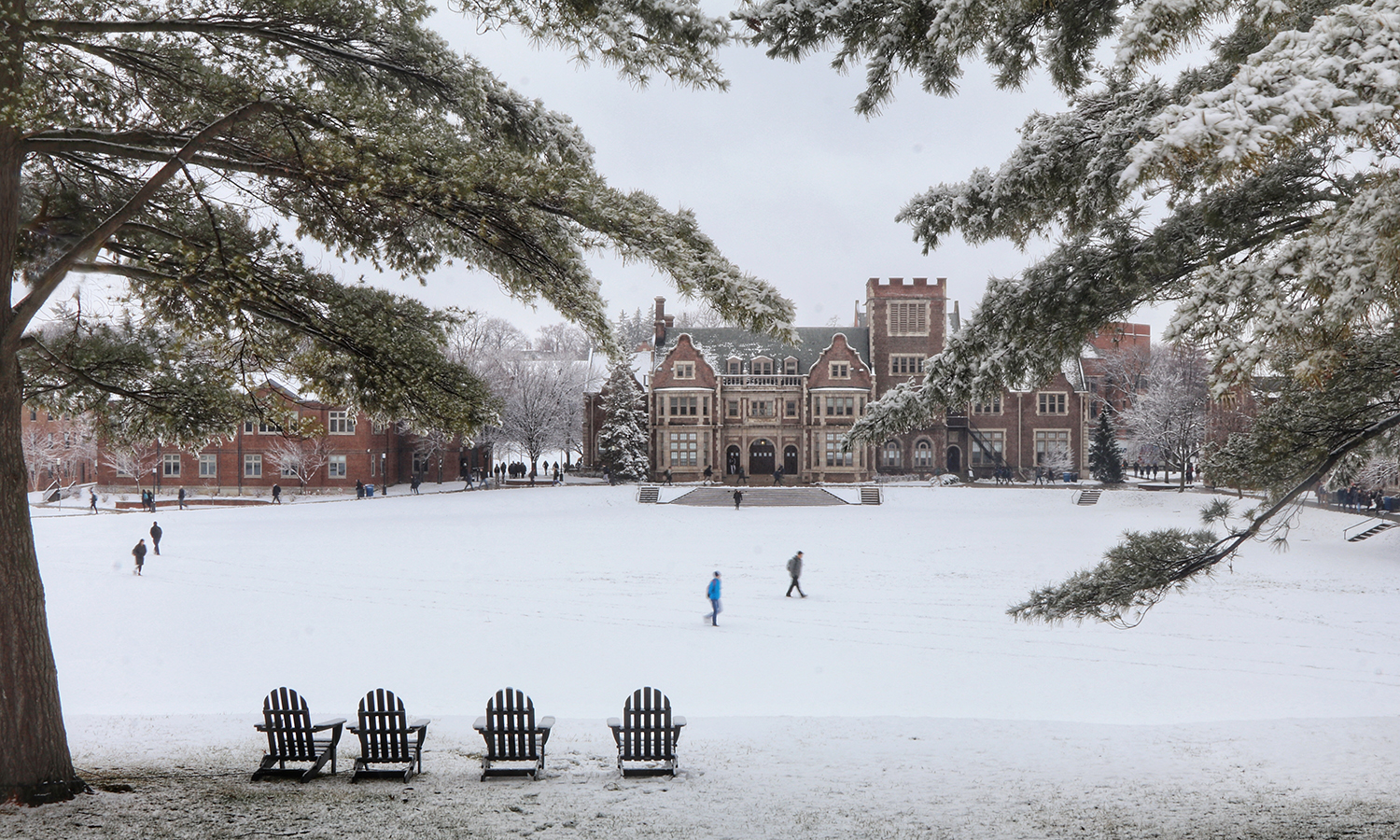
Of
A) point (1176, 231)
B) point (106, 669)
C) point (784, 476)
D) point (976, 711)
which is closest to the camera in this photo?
point (1176, 231)

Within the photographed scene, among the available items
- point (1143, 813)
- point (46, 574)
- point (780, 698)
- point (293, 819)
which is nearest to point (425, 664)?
point (780, 698)

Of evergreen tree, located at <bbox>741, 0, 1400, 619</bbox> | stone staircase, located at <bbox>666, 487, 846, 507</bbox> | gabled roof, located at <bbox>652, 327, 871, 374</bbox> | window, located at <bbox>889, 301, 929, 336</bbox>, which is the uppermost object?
window, located at <bbox>889, 301, 929, 336</bbox>

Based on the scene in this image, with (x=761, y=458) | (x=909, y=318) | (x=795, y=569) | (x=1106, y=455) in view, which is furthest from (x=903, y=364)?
(x=795, y=569)

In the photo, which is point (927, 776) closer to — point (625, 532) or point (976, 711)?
point (976, 711)

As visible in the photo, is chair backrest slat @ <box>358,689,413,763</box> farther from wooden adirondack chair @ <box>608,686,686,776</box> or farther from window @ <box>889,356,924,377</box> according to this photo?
window @ <box>889,356,924,377</box>

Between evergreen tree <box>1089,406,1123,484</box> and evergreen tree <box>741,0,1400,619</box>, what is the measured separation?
1487 inches

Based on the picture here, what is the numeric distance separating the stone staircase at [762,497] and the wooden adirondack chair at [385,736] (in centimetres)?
3134

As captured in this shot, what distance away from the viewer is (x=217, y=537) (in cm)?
2855

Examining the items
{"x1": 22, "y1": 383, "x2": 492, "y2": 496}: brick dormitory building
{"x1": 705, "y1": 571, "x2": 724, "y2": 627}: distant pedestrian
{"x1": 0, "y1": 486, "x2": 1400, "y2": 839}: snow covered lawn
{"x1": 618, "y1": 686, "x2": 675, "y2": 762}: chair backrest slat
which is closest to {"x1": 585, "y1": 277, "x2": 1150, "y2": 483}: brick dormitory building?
{"x1": 22, "y1": 383, "x2": 492, "y2": 496}: brick dormitory building

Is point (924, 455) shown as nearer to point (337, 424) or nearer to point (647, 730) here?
point (337, 424)

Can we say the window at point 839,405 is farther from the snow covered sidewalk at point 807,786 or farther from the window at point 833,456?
the snow covered sidewalk at point 807,786

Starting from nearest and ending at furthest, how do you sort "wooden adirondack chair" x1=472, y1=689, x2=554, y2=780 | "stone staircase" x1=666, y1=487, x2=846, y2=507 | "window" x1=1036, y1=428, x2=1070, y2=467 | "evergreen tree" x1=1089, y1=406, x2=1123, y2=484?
1. "wooden adirondack chair" x1=472, y1=689, x2=554, y2=780
2. "stone staircase" x1=666, y1=487, x2=846, y2=507
3. "evergreen tree" x1=1089, y1=406, x2=1123, y2=484
4. "window" x1=1036, y1=428, x2=1070, y2=467

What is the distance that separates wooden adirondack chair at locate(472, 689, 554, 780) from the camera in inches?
332

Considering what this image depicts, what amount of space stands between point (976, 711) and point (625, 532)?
1950 cm
